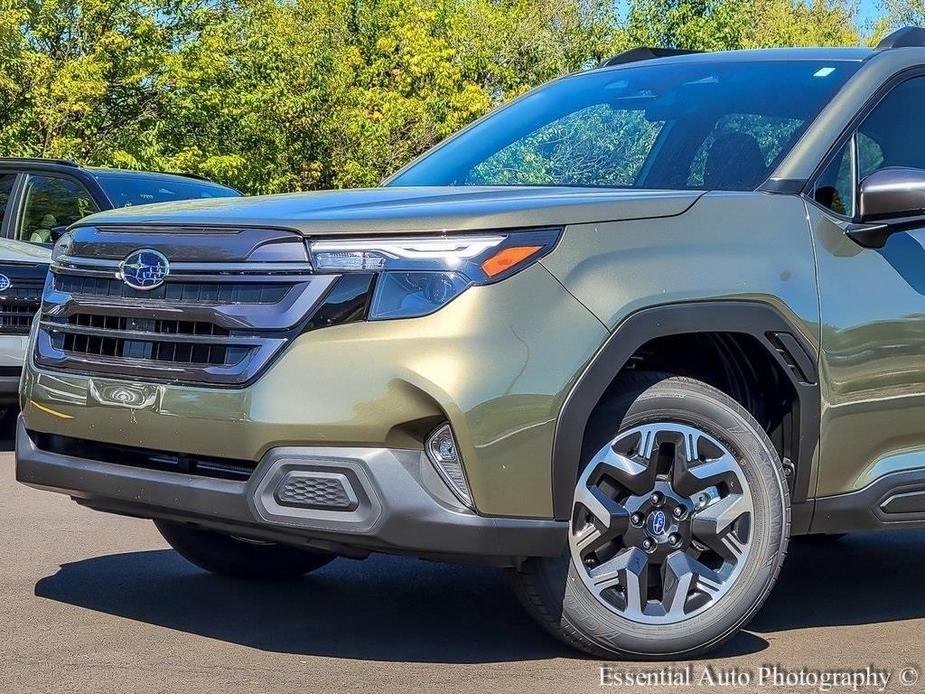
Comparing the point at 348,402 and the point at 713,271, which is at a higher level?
the point at 713,271

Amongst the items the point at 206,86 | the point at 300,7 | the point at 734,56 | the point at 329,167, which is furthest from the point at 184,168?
the point at 734,56

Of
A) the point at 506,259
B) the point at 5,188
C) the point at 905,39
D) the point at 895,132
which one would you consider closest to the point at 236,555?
the point at 506,259

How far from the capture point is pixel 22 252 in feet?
32.4

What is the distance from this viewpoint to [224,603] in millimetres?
5281

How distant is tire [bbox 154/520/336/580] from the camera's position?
5574 mm

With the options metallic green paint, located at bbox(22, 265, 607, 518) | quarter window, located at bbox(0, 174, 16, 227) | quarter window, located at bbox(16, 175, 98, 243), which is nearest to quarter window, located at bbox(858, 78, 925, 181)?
metallic green paint, located at bbox(22, 265, 607, 518)

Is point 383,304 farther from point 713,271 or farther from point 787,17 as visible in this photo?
point 787,17

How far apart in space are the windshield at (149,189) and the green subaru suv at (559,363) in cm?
575

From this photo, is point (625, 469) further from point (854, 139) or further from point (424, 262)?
point (854, 139)

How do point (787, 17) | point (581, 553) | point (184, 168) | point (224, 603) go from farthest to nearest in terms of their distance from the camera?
point (787, 17)
point (184, 168)
point (224, 603)
point (581, 553)

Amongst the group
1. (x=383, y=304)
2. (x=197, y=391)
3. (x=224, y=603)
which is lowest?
(x=224, y=603)

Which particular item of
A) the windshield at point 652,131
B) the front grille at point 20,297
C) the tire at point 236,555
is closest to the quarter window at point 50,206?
the front grille at point 20,297

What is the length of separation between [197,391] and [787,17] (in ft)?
181

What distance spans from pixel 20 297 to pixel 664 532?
614 cm
